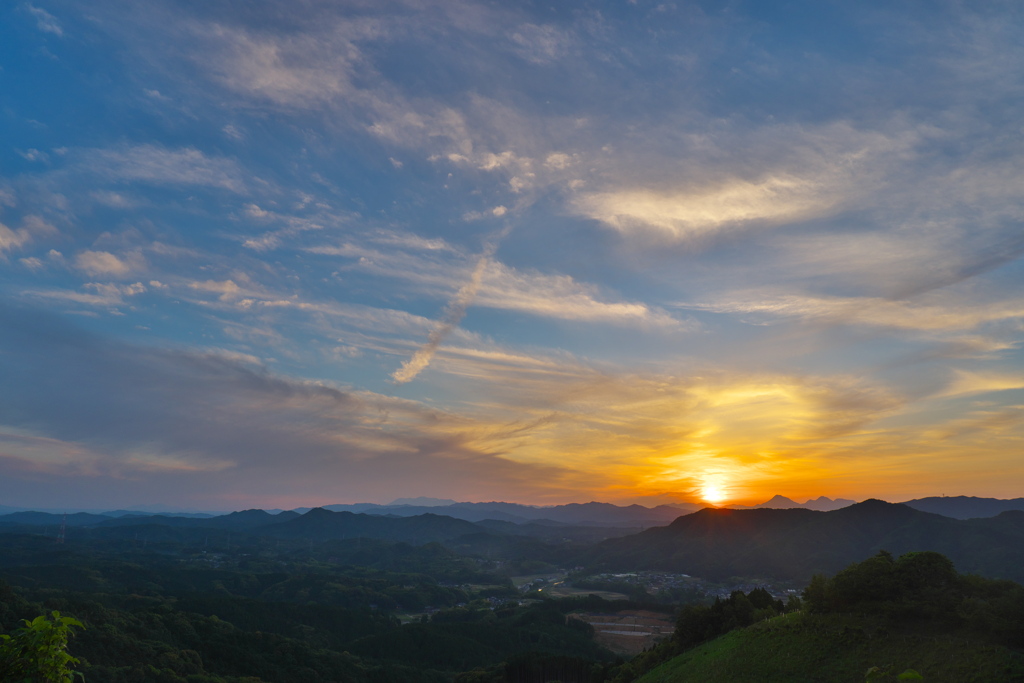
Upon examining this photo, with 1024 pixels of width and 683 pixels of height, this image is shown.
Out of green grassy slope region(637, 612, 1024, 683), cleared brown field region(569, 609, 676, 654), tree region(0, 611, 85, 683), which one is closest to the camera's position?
tree region(0, 611, 85, 683)

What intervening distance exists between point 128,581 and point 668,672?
664 feet

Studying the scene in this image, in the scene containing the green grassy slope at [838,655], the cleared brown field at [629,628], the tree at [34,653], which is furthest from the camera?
the cleared brown field at [629,628]

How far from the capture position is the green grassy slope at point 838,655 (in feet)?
124

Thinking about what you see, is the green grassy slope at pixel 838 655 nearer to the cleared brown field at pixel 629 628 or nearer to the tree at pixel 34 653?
the tree at pixel 34 653

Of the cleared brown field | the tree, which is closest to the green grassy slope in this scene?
the tree

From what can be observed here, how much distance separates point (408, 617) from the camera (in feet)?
632

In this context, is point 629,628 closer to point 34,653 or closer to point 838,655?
point 838,655

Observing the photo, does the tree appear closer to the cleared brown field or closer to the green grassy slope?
the green grassy slope

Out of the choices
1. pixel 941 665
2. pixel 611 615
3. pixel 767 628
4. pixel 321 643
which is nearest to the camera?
pixel 941 665

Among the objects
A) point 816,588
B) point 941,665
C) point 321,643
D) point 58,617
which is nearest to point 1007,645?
point 941,665

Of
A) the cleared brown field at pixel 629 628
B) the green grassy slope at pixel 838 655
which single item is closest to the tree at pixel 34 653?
the green grassy slope at pixel 838 655

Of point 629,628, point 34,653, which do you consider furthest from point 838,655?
point 629,628

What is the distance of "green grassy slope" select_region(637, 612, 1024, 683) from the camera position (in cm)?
3781

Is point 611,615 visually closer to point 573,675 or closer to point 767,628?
point 573,675
